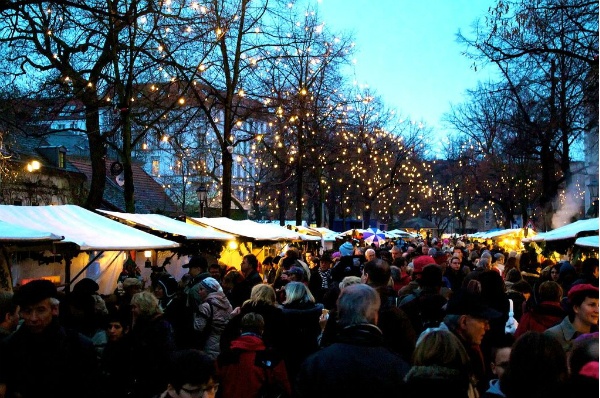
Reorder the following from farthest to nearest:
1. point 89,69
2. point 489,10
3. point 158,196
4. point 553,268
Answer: point 158,196 < point 89,69 < point 489,10 < point 553,268

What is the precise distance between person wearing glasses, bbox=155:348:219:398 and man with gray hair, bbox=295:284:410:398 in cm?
65

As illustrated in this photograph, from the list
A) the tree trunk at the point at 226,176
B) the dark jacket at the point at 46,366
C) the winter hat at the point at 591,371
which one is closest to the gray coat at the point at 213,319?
the dark jacket at the point at 46,366

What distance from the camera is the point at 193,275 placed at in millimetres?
9719

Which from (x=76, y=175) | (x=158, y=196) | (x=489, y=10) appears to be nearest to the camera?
(x=489, y=10)

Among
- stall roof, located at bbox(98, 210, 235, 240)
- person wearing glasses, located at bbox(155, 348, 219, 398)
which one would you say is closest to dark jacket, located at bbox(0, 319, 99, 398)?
person wearing glasses, located at bbox(155, 348, 219, 398)

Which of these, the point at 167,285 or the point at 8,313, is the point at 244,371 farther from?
the point at 167,285

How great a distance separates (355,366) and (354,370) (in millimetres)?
23

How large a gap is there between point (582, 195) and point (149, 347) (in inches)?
2541

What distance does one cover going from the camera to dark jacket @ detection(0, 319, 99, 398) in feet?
15.3

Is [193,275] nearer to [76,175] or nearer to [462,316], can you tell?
[462,316]

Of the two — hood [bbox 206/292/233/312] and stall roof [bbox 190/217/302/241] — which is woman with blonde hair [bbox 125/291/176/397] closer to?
hood [bbox 206/292/233/312]

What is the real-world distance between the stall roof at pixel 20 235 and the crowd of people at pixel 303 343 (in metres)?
1.21

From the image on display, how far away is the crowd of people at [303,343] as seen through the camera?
12.4 feet

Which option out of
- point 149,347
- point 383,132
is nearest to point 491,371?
point 149,347
